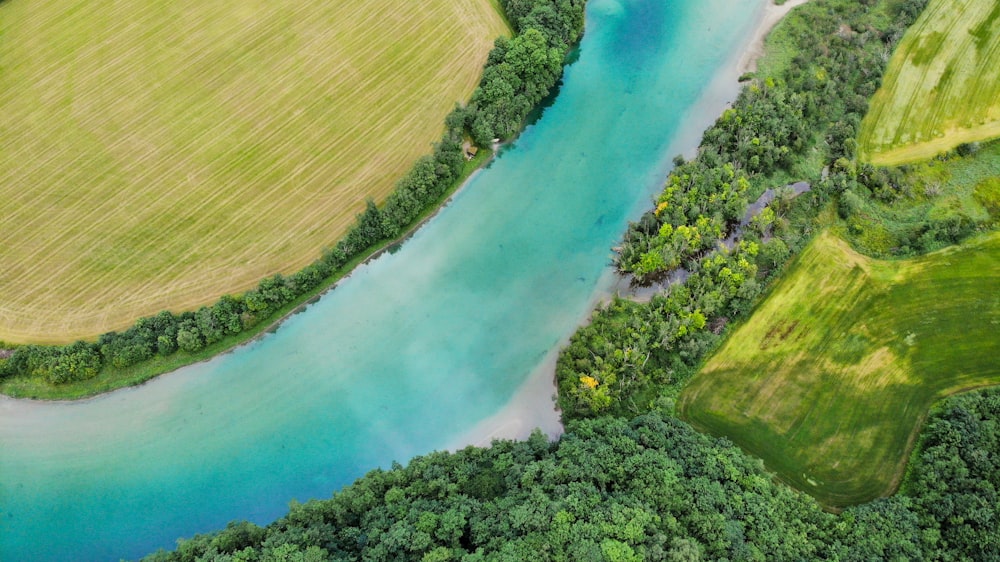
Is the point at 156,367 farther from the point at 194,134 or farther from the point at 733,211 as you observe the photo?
the point at 733,211

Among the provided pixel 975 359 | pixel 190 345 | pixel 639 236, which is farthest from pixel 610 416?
pixel 190 345

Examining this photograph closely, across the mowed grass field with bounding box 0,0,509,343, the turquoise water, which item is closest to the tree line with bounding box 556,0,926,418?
the turquoise water

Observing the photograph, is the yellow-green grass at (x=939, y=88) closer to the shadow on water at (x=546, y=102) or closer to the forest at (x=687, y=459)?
the forest at (x=687, y=459)

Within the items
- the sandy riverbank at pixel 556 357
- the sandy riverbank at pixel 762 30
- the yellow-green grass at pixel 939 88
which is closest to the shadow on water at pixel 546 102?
the sandy riverbank at pixel 556 357

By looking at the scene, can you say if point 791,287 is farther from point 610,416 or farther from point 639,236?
point 610,416

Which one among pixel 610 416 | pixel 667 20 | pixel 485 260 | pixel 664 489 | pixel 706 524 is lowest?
pixel 706 524

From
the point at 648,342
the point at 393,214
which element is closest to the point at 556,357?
the point at 648,342
